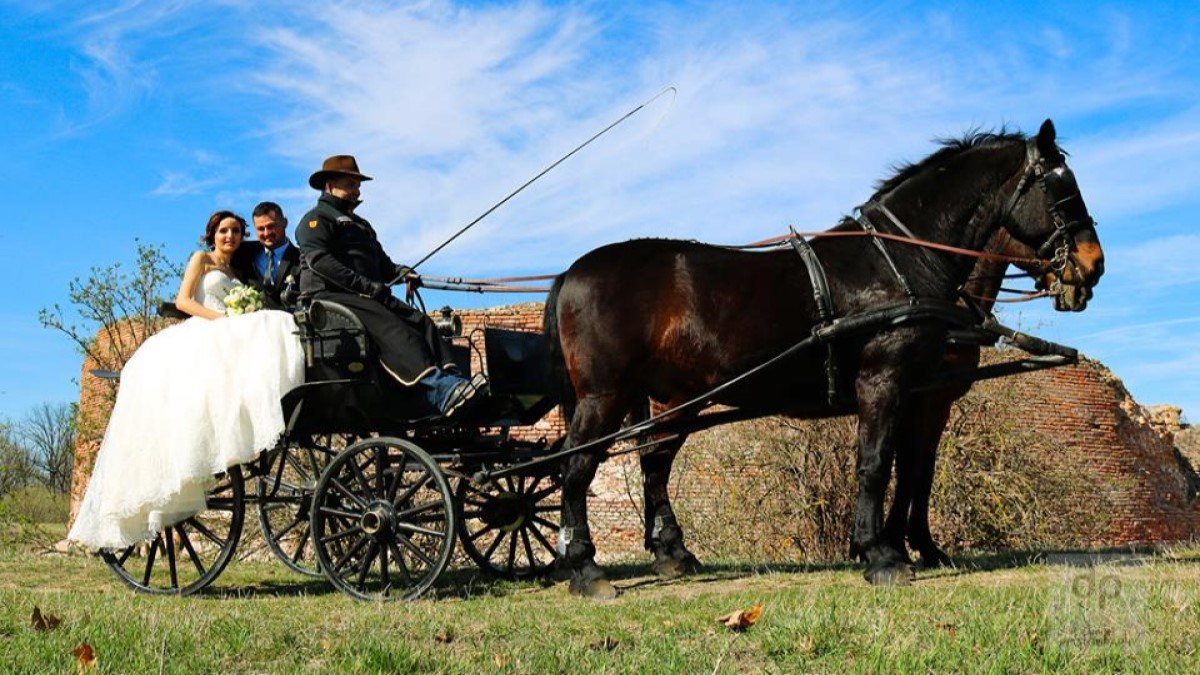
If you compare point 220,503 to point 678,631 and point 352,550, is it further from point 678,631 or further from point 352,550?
point 678,631

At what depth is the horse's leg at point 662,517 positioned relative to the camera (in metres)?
7.79

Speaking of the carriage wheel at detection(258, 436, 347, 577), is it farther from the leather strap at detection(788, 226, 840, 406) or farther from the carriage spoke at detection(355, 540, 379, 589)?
the leather strap at detection(788, 226, 840, 406)

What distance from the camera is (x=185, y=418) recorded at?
7062mm

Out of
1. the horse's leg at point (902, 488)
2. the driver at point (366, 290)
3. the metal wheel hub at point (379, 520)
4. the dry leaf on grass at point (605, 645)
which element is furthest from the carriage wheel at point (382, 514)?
the horse's leg at point (902, 488)

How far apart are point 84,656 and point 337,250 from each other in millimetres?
3334

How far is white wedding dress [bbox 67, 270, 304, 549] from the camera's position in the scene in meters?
7.02

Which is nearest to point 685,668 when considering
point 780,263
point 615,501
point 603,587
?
point 603,587

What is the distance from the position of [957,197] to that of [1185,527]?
1611 cm

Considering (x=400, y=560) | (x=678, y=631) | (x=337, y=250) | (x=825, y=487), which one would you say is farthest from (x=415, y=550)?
(x=825, y=487)

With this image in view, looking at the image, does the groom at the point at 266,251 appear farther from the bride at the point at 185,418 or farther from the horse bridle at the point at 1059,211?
the horse bridle at the point at 1059,211

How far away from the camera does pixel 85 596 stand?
7.03 meters

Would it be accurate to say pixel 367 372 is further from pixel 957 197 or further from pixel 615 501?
pixel 615 501
